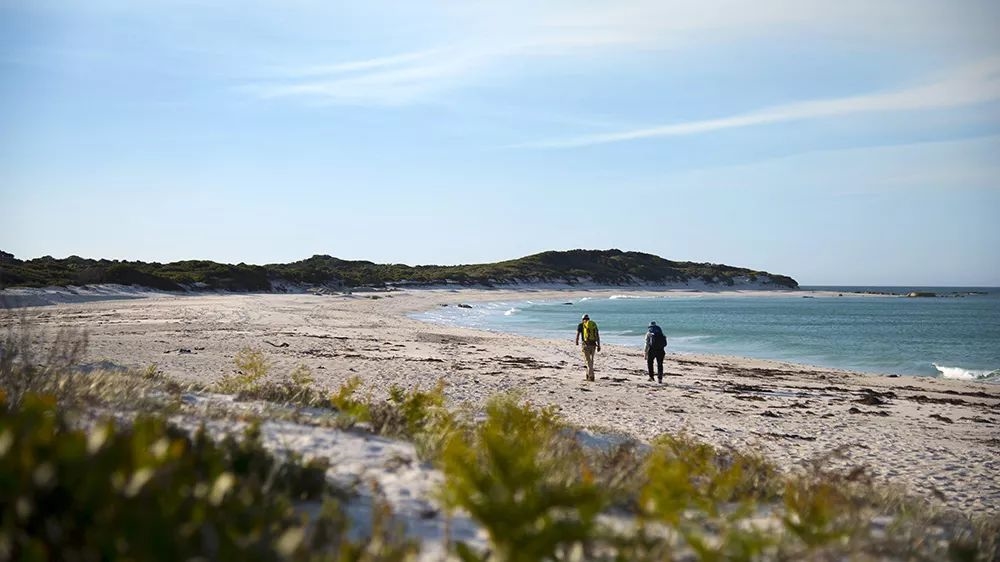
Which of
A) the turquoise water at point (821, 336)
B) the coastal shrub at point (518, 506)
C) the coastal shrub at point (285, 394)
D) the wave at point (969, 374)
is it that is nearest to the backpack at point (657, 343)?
the turquoise water at point (821, 336)

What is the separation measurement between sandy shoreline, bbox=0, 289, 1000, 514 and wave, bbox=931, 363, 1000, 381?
2369mm

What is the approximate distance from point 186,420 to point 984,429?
1421cm

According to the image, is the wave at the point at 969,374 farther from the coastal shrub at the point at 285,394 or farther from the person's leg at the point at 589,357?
the coastal shrub at the point at 285,394

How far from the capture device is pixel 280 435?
5137mm

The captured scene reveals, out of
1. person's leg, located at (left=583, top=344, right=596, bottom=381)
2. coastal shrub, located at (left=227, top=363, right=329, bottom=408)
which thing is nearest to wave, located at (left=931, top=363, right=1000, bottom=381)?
person's leg, located at (left=583, top=344, right=596, bottom=381)

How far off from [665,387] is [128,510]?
15190mm

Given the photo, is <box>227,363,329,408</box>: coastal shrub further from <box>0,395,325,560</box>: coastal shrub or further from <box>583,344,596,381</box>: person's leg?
<box>583,344,596,381</box>: person's leg

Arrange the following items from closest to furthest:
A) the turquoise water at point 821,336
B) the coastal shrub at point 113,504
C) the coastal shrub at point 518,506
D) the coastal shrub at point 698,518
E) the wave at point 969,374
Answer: the coastal shrub at point 113,504 → the coastal shrub at point 518,506 → the coastal shrub at point 698,518 → the wave at point 969,374 → the turquoise water at point 821,336

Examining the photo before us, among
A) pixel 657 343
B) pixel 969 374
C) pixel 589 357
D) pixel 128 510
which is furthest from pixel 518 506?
pixel 969 374

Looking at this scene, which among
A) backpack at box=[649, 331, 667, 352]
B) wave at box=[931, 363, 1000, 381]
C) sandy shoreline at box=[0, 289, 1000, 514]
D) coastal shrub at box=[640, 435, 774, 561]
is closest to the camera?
coastal shrub at box=[640, 435, 774, 561]

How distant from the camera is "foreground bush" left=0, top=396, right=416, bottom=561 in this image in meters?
2.35

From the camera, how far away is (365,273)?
9212 centimetres

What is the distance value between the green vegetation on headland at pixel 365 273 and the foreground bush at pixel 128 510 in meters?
9.30

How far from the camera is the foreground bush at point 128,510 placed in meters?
2.35
